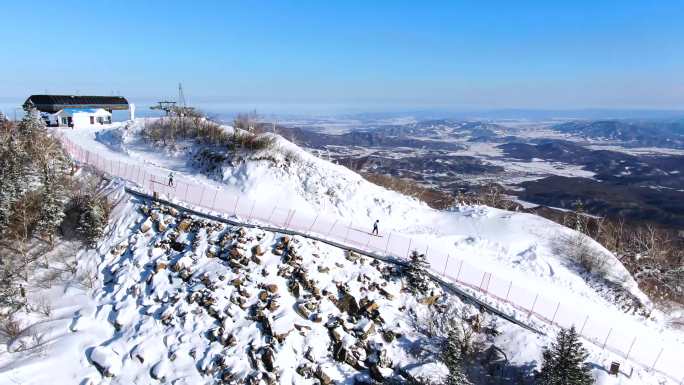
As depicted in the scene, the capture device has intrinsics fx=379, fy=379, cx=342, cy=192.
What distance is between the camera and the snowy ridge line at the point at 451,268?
18.7 m

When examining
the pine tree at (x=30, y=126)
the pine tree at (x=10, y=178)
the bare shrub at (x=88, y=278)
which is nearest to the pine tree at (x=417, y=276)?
the bare shrub at (x=88, y=278)

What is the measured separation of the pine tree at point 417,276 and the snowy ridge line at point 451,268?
1219mm

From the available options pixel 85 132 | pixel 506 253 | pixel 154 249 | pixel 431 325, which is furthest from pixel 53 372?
pixel 85 132

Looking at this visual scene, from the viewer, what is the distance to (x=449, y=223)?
1192 inches

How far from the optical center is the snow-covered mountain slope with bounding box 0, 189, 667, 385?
15.8 meters

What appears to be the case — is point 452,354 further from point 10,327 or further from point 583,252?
point 10,327

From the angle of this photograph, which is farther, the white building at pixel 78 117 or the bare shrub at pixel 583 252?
the white building at pixel 78 117

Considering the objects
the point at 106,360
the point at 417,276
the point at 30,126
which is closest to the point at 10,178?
the point at 30,126

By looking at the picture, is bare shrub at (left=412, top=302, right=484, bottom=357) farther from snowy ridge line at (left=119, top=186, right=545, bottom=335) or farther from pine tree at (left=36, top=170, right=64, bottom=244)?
pine tree at (left=36, top=170, right=64, bottom=244)

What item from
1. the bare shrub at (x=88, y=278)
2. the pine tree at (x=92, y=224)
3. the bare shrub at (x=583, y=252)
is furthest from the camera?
the bare shrub at (x=583, y=252)

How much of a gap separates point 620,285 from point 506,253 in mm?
6807

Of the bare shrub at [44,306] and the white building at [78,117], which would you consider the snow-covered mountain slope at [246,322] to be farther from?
the white building at [78,117]

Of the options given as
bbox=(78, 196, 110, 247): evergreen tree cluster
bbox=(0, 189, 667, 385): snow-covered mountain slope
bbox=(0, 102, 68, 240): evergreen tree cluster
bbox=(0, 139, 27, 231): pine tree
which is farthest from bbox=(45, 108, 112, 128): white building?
bbox=(0, 189, 667, 385): snow-covered mountain slope

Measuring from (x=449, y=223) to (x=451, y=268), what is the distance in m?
8.84
